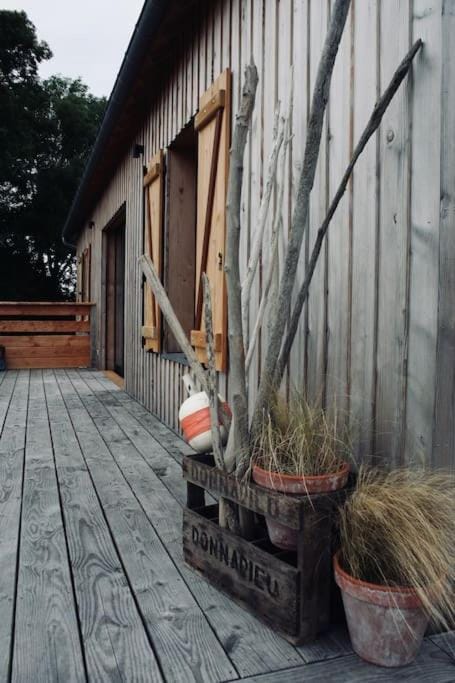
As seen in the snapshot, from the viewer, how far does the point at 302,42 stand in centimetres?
229

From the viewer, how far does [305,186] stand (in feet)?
5.08

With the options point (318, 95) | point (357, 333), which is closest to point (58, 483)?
point (357, 333)

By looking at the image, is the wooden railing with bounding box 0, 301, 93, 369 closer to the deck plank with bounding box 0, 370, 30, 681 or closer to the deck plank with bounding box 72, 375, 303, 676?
the deck plank with bounding box 0, 370, 30, 681

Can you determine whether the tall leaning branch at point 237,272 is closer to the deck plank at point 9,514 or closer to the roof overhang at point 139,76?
the deck plank at point 9,514

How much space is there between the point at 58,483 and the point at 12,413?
7.06ft

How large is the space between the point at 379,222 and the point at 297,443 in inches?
28.1

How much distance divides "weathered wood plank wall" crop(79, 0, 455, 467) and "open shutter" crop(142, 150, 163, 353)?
5.61 ft

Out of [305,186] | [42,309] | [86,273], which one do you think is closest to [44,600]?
[305,186]

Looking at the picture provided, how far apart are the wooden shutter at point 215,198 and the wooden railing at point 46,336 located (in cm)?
573

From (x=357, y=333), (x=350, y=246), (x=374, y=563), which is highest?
(x=350, y=246)

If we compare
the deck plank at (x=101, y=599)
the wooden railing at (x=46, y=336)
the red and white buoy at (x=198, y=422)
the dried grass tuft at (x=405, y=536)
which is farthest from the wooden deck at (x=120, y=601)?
the wooden railing at (x=46, y=336)

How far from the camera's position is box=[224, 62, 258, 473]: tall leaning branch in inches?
64.5

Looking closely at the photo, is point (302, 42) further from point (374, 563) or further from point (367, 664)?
point (367, 664)

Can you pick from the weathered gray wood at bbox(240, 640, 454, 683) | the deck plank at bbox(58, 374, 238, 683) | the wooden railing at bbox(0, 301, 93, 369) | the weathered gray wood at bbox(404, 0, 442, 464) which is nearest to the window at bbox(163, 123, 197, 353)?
the deck plank at bbox(58, 374, 238, 683)
